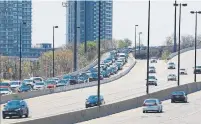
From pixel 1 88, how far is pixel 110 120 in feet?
88.5

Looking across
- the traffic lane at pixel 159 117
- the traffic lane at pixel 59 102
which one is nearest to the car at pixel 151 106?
the traffic lane at pixel 159 117

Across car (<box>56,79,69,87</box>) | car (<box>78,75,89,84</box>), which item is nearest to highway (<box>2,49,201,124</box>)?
car (<box>56,79,69,87</box>)

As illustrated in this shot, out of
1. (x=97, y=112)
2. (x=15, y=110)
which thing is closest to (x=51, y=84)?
(x=97, y=112)

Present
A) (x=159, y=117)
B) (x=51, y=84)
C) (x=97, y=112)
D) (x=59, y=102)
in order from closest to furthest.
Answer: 1. (x=97, y=112)
2. (x=159, y=117)
3. (x=59, y=102)
4. (x=51, y=84)

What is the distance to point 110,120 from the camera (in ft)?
144

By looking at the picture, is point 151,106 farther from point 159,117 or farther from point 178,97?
point 178,97

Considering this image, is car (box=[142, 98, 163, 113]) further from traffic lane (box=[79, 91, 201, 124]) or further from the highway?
the highway

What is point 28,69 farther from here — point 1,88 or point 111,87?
point 1,88

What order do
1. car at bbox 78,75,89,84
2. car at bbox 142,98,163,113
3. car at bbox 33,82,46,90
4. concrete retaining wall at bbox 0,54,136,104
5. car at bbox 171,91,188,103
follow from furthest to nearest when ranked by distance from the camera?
car at bbox 78,75,89,84 < car at bbox 33,82,46,90 < car at bbox 171,91,188,103 < concrete retaining wall at bbox 0,54,136,104 < car at bbox 142,98,163,113

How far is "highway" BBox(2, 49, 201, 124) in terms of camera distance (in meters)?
55.6

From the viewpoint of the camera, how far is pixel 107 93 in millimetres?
79188

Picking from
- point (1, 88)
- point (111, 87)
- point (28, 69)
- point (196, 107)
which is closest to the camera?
point (196, 107)

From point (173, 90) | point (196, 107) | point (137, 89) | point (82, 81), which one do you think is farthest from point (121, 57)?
point (196, 107)

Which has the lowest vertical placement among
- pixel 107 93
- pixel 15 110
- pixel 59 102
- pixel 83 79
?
pixel 107 93
